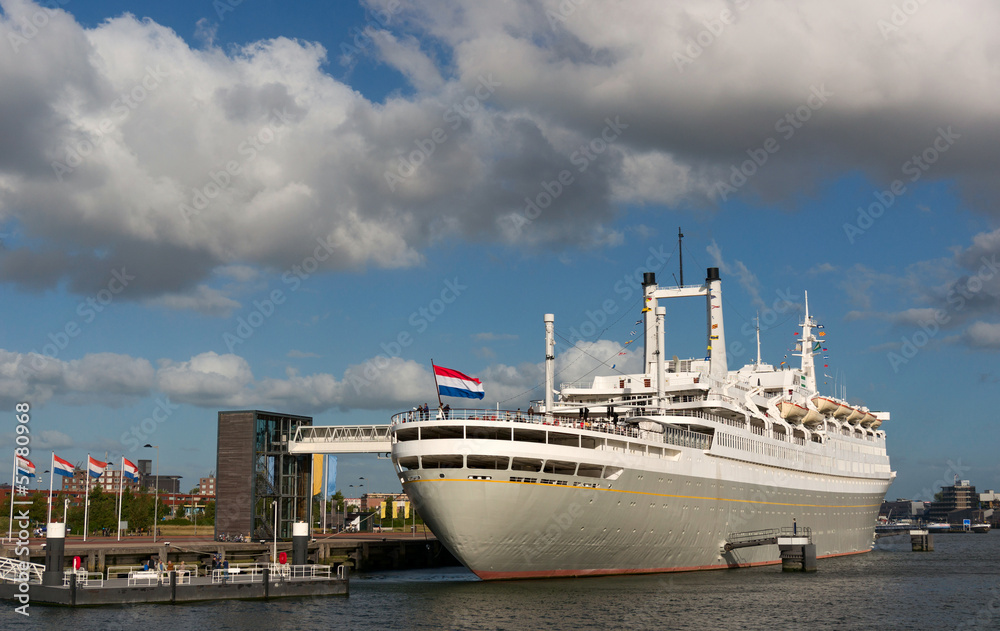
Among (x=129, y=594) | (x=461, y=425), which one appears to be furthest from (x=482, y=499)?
(x=129, y=594)

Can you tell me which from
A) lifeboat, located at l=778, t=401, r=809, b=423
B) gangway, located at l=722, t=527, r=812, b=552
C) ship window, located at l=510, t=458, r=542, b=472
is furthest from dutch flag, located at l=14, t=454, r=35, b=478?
lifeboat, located at l=778, t=401, r=809, b=423

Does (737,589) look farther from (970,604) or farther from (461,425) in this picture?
(461,425)

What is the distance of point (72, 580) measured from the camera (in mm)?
39094

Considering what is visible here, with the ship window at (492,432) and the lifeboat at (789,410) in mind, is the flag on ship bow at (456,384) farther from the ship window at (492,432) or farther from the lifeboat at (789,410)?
the lifeboat at (789,410)

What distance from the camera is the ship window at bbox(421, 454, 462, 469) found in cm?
4394

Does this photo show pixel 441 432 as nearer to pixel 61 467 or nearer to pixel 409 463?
pixel 409 463

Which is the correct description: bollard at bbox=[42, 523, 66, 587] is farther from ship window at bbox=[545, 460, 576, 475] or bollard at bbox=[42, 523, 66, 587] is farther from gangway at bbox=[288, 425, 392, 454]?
gangway at bbox=[288, 425, 392, 454]

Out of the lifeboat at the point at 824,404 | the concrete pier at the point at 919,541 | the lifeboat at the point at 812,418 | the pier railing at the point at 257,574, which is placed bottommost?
the concrete pier at the point at 919,541

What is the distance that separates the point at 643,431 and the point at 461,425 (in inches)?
456

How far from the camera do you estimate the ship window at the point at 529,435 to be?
44969mm

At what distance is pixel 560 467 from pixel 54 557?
2326 cm

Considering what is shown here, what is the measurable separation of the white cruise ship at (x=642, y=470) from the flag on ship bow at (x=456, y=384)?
60.9 inches

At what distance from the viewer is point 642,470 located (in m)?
48.2

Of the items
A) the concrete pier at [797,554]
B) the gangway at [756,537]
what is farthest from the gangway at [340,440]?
the concrete pier at [797,554]
